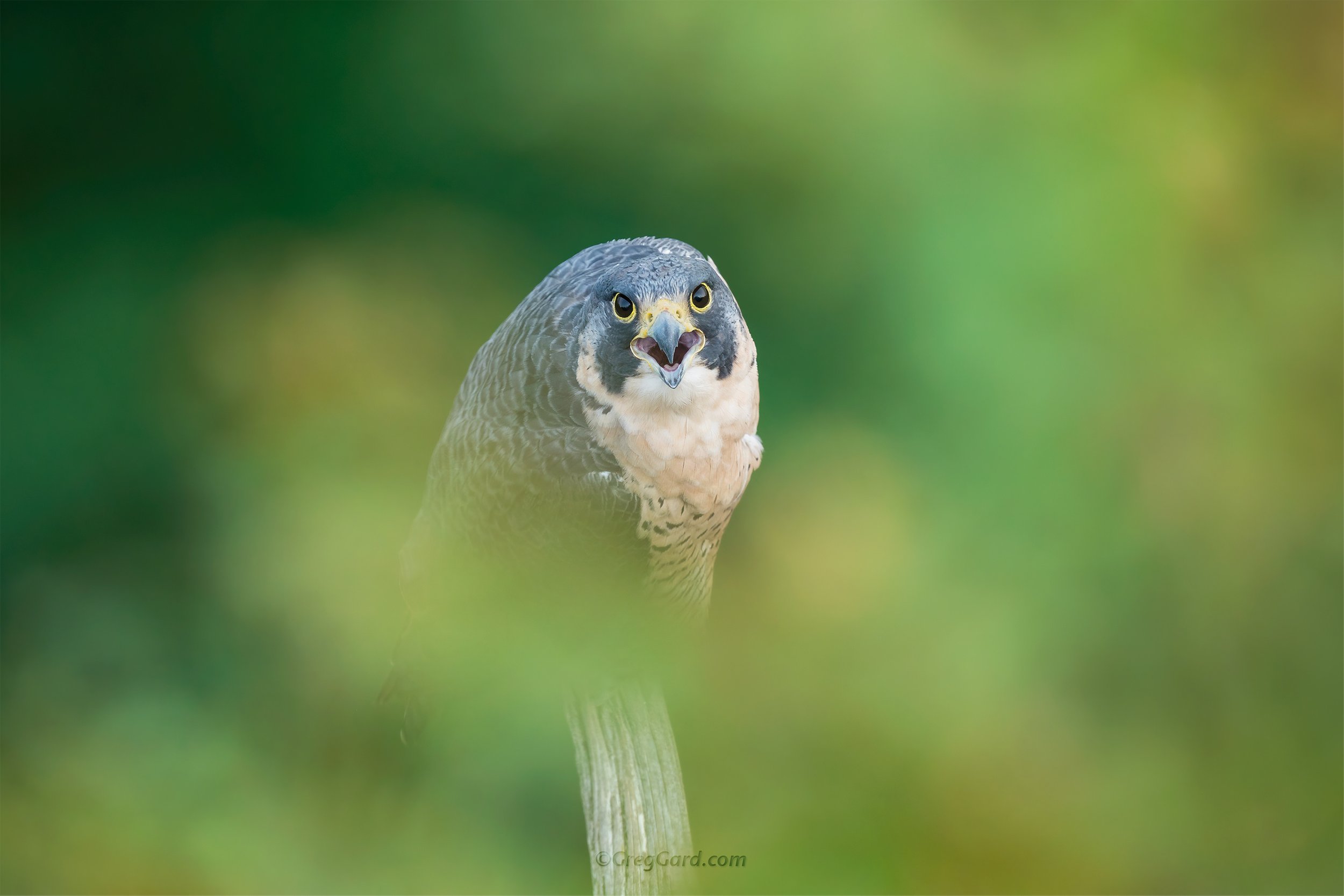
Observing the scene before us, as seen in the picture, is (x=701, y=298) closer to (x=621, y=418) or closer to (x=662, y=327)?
(x=662, y=327)

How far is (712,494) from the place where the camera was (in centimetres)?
128

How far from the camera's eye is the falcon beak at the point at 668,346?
1104 millimetres

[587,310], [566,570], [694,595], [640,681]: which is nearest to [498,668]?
[640,681]

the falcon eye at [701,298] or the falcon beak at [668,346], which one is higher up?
the falcon eye at [701,298]

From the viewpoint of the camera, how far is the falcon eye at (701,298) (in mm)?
1155

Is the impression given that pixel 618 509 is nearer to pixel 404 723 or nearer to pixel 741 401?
pixel 741 401

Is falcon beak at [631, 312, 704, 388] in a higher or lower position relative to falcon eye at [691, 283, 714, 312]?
lower

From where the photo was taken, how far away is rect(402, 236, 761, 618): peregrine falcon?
1.16 meters

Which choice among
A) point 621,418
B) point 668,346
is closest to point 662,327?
point 668,346

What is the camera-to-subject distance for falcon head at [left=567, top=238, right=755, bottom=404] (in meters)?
1.12

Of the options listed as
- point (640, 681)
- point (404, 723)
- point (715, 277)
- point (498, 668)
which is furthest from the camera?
point (404, 723)

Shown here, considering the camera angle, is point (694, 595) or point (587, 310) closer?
point (587, 310)

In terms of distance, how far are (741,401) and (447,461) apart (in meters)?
0.47

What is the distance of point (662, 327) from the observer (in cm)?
111
